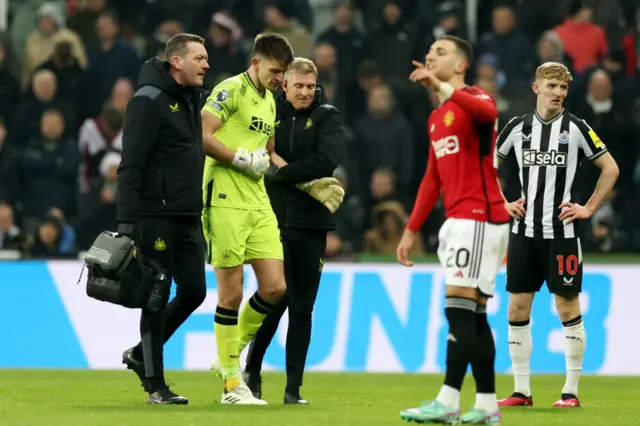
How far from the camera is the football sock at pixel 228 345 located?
9.34 meters

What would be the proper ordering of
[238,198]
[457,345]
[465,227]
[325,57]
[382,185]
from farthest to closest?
[325,57] < [382,185] < [238,198] < [465,227] < [457,345]

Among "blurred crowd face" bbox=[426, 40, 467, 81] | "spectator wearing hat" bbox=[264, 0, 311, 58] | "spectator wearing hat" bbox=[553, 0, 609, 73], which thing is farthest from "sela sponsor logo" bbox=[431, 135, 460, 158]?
"spectator wearing hat" bbox=[553, 0, 609, 73]

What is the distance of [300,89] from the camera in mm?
9703

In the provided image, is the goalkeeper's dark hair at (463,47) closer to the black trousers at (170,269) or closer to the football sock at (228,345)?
the black trousers at (170,269)

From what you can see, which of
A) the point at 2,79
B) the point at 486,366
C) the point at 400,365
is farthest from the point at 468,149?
the point at 2,79

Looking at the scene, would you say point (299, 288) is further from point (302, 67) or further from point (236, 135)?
point (302, 67)

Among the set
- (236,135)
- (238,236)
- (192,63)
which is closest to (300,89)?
(236,135)

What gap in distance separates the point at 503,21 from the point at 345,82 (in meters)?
2.10

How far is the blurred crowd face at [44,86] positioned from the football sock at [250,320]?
7.81 meters

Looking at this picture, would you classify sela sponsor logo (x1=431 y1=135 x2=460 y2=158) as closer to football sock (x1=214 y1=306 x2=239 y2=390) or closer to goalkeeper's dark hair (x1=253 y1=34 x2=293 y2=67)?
goalkeeper's dark hair (x1=253 y1=34 x2=293 y2=67)

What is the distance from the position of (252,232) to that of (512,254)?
78.9 inches

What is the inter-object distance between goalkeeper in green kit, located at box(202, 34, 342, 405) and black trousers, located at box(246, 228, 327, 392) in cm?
25

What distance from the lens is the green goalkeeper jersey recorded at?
9352mm

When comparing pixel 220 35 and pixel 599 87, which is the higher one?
pixel 220 35
